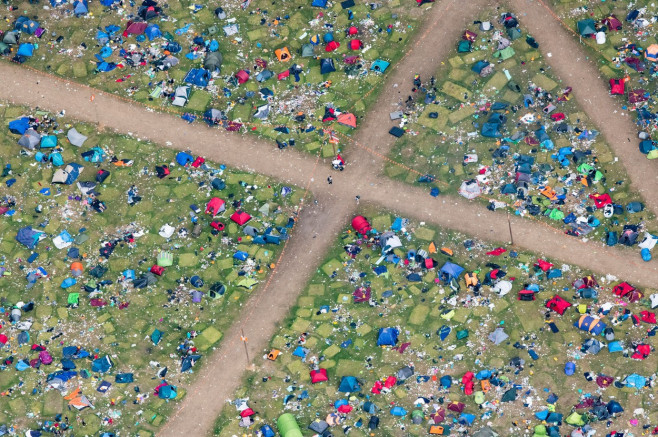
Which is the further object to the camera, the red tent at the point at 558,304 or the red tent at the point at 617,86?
the red tent at the point at 617,86

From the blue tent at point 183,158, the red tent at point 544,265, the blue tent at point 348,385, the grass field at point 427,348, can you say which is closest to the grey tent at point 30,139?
the blue tent at point 183,158

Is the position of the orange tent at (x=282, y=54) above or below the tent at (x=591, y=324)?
above

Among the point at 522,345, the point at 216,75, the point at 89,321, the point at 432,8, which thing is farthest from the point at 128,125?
the point at 522,345

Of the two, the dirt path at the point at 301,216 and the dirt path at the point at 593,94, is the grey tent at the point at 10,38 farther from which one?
the dirt path at the point at 593,94

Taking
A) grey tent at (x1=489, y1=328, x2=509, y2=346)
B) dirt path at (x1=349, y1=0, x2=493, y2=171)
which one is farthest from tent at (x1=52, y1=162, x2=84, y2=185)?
grey tent at (x1=489, y1=328, x2=509, y2=346)

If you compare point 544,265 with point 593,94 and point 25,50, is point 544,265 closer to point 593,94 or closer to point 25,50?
point 593,94

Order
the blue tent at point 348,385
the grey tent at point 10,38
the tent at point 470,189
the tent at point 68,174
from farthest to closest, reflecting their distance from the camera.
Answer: the grey tent at point 10,38 → the tent at point 470,189 → the tent at point 68,174 → the blue tent at point 348,385
